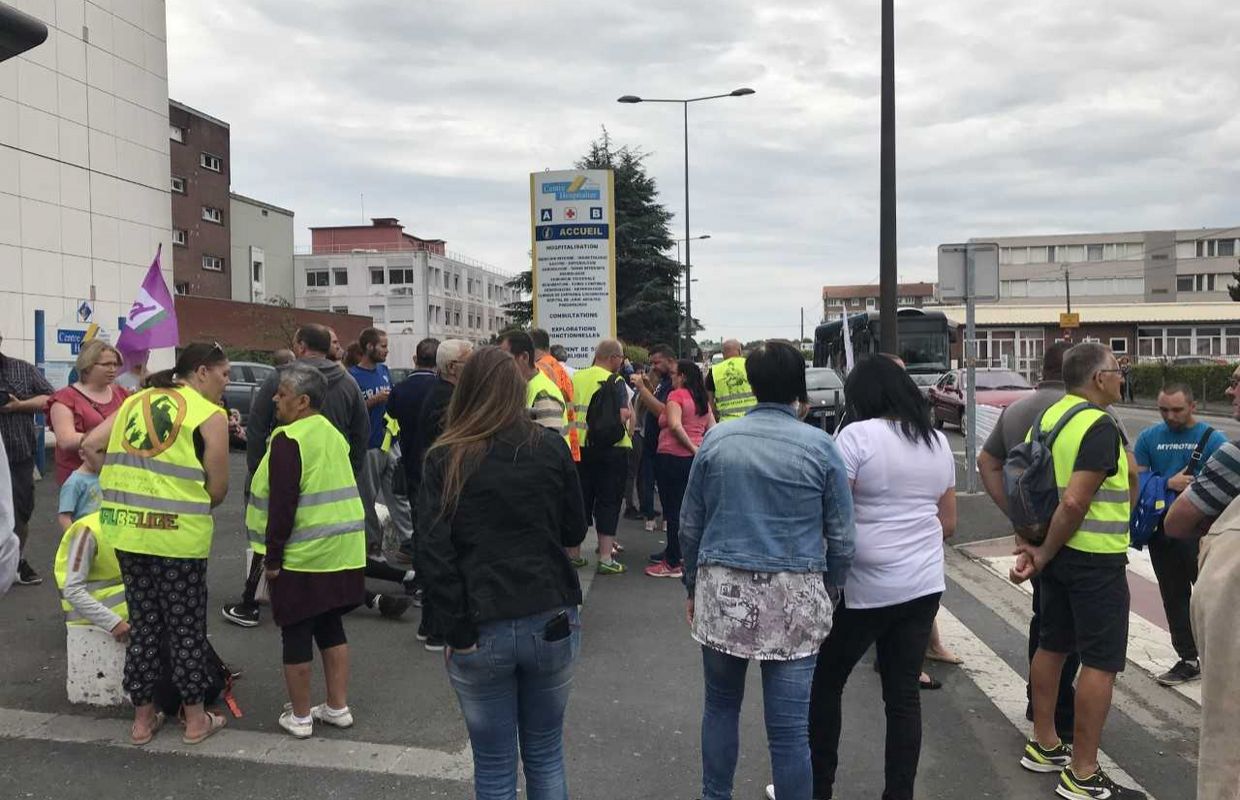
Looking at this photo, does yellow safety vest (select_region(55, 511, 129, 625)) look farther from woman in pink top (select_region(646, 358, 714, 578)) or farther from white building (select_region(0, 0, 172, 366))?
white building (select_region(0, 0, 172, 366))

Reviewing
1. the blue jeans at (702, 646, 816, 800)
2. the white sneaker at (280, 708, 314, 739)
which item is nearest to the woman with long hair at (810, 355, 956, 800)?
the blue jeans at (702, 646, 816, 800)

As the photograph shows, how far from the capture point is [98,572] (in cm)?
485

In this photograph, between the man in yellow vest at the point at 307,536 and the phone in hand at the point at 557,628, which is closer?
the phone in hand at the point at 557,628

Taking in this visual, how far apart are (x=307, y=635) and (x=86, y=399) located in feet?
9.76

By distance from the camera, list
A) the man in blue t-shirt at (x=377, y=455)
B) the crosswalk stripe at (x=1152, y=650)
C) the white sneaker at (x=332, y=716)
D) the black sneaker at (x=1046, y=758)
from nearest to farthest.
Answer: the black sneaker at (x=1046, y=758) → the white sneaker at (x=332, y=716) → the crosswalk stripe at (x=1152, y=650) → the man in blue t-shirt at (x=377, y=455)

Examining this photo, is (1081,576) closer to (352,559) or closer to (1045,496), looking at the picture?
(1045,496)

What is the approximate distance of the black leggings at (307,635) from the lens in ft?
14.6

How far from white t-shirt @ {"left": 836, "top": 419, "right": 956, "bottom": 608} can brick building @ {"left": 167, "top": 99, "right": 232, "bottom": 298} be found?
1913 inches

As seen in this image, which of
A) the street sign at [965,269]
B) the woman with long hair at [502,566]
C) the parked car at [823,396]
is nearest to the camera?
the woman with long hair at [502,566]

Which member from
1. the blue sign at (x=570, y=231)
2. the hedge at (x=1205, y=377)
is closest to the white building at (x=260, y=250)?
the hedge at (x=1205, y=377)

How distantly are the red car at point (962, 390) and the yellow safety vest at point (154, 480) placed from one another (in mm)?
18621

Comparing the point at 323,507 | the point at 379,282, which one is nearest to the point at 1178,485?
the point at 323,507

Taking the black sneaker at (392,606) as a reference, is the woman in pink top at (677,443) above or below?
above

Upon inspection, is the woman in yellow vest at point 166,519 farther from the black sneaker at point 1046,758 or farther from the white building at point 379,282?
the white building at point 379,282
